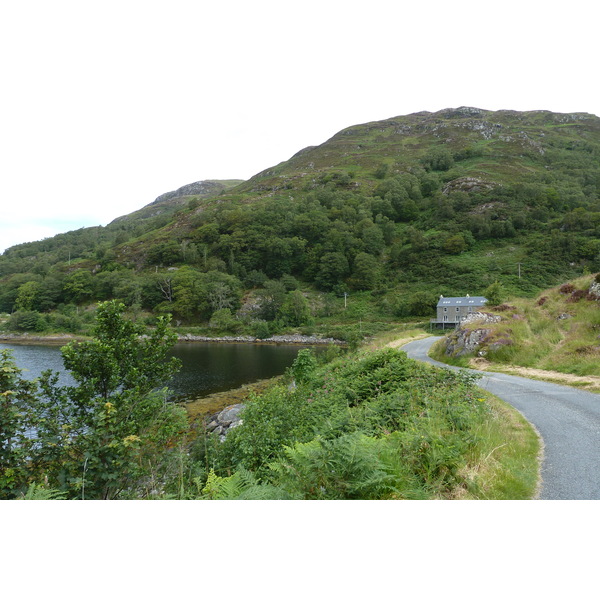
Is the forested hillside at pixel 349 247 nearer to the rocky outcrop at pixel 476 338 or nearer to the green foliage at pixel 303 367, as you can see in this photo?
the green foliage at pixel 303 367

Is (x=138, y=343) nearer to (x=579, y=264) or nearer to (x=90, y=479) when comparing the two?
(x=90, y=479)

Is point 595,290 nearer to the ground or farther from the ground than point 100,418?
farther from the ground

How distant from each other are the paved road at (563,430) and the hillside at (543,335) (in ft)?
10.4

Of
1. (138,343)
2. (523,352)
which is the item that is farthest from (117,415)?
(523,352)

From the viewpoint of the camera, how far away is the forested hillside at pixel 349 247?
7806 cm

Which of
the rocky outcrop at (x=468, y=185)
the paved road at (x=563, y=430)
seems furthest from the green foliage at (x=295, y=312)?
the rocky outcrop at (x=468, y=185)

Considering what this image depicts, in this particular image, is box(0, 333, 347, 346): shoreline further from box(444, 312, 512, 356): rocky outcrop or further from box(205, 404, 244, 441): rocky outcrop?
box(205, 404, 244, 441): rocky outcrop

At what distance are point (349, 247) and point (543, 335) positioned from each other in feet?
286

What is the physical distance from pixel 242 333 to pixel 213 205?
81.3m

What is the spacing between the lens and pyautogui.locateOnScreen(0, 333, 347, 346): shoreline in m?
61.9

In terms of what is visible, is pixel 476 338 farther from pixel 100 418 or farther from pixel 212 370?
pixel 212 370

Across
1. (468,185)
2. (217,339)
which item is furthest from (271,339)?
(468,185)

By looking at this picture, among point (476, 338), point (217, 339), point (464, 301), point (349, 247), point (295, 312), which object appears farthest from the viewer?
point (349, 247)

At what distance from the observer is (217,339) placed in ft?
231
